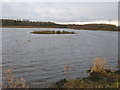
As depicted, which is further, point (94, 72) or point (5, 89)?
point (94, 72)

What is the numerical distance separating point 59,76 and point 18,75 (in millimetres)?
4154

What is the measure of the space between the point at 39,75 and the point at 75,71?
4160 mm

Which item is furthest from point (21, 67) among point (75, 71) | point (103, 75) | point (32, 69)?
point (103, 75)

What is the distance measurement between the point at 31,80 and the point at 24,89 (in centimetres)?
367

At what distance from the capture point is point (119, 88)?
34.4 feet

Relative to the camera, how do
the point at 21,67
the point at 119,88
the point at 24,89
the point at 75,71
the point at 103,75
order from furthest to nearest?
the point at 21,67
the point at 75,71
the point at 103,75
the point at 24,89
the point at 119,88

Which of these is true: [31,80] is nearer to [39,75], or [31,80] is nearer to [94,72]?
[39,75]

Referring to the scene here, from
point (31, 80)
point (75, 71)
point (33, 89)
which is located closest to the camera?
point (33, 89)

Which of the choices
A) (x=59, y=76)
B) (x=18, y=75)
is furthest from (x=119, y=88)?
(x=18, y=75)

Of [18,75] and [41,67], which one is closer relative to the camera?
[18,75]

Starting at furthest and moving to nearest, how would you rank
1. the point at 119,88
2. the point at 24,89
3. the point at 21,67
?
1. the point at 21,67
2. the point at 24,89
3. the point at 119,88

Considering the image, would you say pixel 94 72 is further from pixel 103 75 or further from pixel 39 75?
pixel 39 75

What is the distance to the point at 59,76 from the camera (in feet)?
53.5

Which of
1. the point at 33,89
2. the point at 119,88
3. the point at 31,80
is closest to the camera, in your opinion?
the point at 119,88
